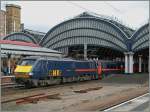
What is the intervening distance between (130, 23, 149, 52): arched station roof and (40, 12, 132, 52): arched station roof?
6.61 ft

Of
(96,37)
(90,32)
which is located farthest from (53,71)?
(90,32)

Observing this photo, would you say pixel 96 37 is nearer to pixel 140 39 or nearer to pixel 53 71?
pixel 140 39

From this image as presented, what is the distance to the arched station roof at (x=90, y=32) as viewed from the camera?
86.3 meters

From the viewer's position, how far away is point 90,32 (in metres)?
89.3

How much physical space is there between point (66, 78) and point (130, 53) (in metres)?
41.6

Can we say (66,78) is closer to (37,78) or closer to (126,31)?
(37,78)

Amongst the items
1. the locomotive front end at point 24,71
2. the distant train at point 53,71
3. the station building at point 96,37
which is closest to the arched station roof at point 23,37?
the station building at point 96,37

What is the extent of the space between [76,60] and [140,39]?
128 feet

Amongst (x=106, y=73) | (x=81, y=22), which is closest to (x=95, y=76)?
(x=106, y=73)

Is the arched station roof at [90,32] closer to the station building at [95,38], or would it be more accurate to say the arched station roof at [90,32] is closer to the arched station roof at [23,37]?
the station building at [95,38]

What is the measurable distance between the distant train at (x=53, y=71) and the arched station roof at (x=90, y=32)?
3025 cm

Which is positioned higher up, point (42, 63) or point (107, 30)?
point (107, 30)

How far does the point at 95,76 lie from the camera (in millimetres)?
55281

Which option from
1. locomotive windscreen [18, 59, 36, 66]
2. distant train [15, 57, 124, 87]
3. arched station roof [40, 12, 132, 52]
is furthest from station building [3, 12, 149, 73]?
locomotive windscreen [18, 59, 36, 66]
